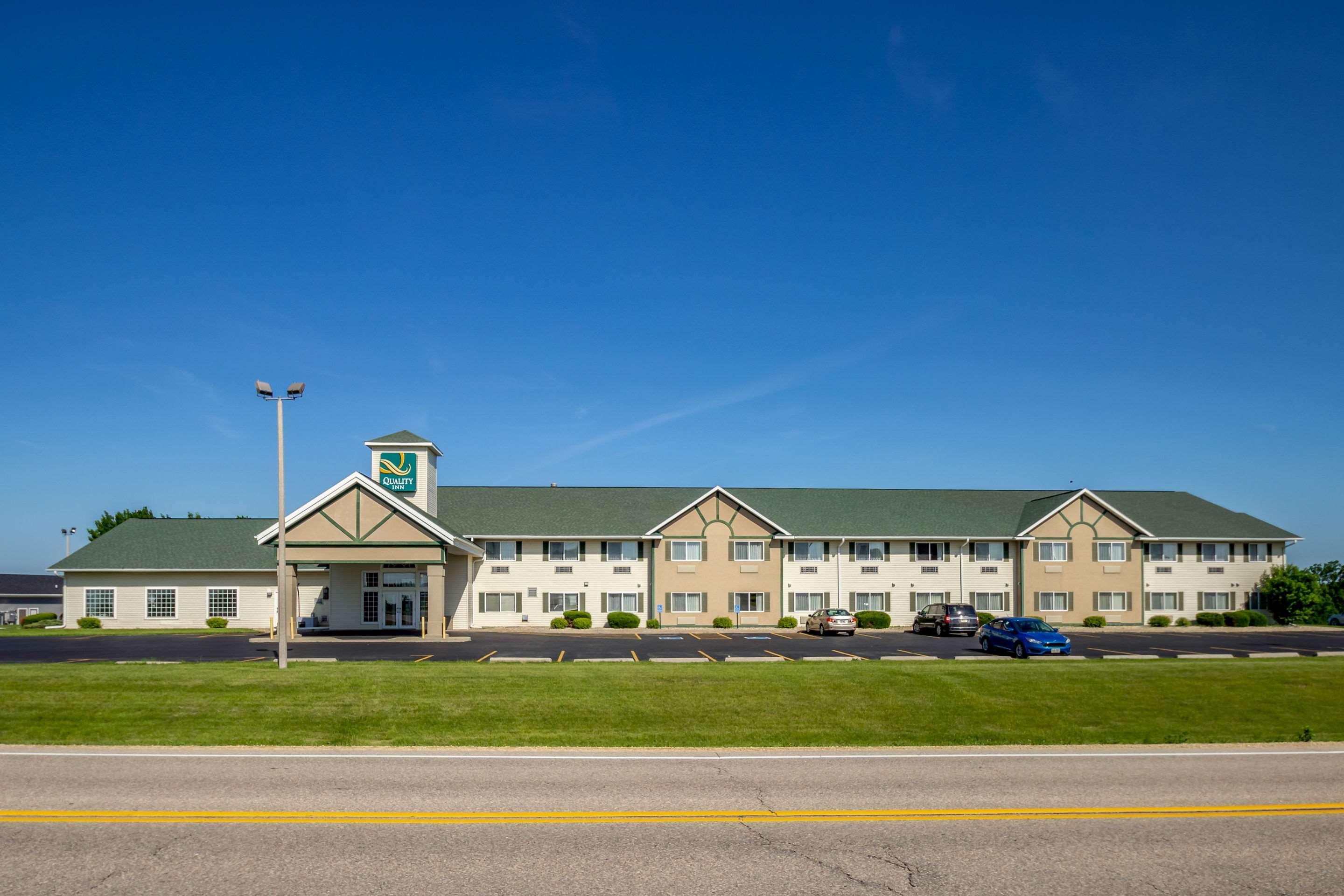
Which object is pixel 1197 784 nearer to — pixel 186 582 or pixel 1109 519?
pixel 1109 519

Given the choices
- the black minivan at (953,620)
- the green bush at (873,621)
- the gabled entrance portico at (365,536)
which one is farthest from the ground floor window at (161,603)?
the black minivan at (953,620)

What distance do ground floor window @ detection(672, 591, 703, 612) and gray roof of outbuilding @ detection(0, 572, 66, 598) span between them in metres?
51.4

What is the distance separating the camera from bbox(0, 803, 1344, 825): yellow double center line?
10.0m

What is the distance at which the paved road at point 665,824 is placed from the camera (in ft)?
26.5

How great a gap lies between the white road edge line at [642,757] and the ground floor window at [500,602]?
33.9m

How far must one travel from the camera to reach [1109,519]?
175ft

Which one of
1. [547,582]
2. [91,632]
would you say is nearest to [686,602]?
[547,582]

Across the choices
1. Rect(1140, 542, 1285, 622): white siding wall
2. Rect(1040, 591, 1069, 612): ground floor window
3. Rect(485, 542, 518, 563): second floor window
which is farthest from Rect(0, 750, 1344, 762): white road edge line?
Rect(1140, 542, 1285, 622): white siding wall

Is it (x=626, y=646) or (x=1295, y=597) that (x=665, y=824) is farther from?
(x=1295, y=597)

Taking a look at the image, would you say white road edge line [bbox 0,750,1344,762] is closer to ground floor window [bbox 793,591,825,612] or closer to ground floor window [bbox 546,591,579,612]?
ground floor window [bbox 546,591,579,612]

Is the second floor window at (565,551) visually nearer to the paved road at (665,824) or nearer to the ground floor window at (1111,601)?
the ground floor window at (1111,601)

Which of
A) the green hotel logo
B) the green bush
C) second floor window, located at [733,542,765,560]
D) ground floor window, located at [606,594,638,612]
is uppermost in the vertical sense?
the green hotel logo

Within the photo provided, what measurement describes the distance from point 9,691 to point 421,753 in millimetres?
11402

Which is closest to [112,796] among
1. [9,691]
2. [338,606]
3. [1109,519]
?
[9,691]
